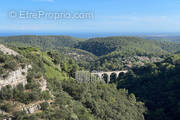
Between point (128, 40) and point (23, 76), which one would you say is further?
point (128, 40)

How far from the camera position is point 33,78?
22359 millimetres

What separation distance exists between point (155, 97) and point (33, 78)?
1293 inches

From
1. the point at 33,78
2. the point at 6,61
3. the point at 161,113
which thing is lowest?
the point at 161,113

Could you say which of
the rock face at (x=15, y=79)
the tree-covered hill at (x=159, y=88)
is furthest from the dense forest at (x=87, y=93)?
the rock face at (x=15, y=79)

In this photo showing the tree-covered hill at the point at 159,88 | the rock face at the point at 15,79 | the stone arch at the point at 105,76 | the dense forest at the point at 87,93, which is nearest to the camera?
the dense forest at the point at 87,93

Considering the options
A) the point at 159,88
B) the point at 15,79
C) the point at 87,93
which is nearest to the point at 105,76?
the point at 159,88

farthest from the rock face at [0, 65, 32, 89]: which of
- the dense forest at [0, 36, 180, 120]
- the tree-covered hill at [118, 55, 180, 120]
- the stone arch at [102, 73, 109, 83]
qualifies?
the stone arch at [102, 73, 109, 83]

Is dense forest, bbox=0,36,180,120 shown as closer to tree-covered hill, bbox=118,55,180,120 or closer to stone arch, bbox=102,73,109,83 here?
tree-covered hill, bbox=118,55,180,120

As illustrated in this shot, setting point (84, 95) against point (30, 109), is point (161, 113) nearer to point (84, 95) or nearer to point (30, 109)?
point (84, 95)

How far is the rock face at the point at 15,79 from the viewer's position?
1902 centimetres

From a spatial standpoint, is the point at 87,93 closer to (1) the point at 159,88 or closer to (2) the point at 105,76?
(1) the point at 159,88

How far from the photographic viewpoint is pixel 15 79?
2022cm

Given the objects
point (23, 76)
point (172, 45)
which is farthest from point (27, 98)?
point (172, 45)

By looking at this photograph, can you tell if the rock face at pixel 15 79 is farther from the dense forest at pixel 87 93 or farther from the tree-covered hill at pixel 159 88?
the tree-covered hill at pixel 159 88
